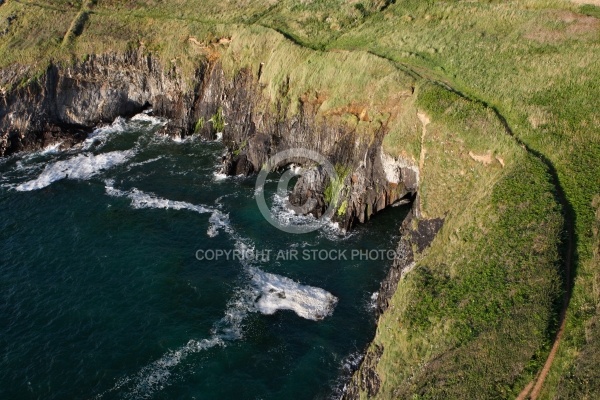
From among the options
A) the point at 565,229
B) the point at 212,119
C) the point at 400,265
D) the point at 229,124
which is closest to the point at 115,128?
the point at 212,119

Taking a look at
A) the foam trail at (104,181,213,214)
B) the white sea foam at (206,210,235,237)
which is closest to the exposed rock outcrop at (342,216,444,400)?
the white sea foam at (206,210,235,237)

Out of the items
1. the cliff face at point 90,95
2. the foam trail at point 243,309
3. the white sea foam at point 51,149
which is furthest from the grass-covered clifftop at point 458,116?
the white sea foam at point 51,149

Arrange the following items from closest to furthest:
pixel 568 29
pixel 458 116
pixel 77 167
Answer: pixel 458 116 → pixel 568 29 → pixel 77 167

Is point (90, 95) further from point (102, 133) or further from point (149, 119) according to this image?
point (149, 119)

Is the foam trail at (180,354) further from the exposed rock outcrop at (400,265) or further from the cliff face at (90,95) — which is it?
the cliff face at (90,95)

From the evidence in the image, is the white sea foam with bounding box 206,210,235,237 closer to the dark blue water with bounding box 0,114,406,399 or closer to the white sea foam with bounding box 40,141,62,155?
the dark blue water with bounding box 0,114,406,399

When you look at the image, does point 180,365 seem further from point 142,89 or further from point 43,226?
point 142,89

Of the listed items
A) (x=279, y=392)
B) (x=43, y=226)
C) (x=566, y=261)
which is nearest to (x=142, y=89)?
(x=43, y=226)
